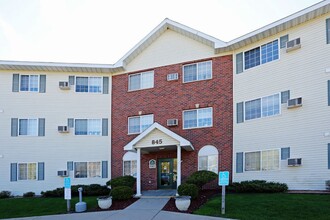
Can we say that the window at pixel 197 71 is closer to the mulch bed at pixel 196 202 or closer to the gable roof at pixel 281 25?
the gable roof at pixel 281 25

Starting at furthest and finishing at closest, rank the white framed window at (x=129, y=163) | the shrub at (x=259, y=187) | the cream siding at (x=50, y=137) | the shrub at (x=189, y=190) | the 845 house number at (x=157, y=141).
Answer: the cream siding at (x=50, y=137), the white framed window at (x=129, y=163), the 845 house number at (x=157, y=141), the shrub at (x=259, y=187), the shrub at (x=189, y=190)

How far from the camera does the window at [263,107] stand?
18.0m

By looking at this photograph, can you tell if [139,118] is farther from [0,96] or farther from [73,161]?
[0,96]

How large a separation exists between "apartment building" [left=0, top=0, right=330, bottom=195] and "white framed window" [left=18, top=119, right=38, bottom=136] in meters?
0.07

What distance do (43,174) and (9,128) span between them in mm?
3719

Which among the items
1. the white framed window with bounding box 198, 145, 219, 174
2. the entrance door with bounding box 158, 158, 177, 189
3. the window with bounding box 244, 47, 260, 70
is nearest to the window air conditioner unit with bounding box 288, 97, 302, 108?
the window with bounding box 244, 47, 260, 70

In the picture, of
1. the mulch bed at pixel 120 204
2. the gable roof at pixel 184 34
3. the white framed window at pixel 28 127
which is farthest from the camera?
the white framed window at pixel 28 127

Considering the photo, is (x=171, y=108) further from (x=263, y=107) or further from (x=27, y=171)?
(x=27, y=171)

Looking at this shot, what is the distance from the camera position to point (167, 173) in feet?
A: 69.7

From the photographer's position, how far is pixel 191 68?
21.4 m

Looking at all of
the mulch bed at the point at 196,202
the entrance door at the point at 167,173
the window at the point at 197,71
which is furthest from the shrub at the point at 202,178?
the window at the point at 197,71

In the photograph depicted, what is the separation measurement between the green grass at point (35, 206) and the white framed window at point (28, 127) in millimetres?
4636

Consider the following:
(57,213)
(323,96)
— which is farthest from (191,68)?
(57,213)

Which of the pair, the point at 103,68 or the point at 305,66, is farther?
the point at 103,68
